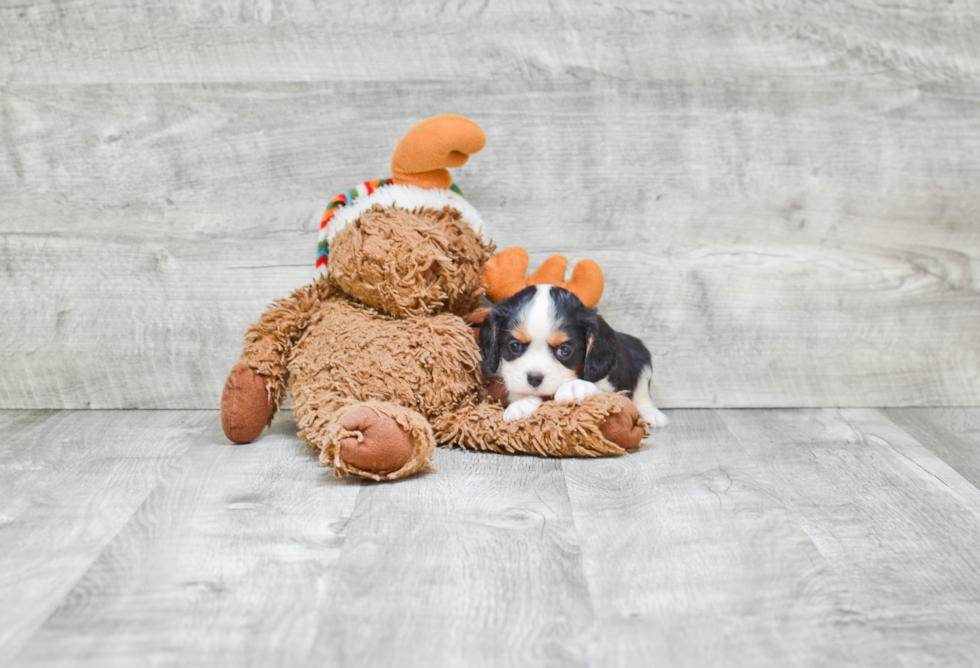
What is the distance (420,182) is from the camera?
1679 mm

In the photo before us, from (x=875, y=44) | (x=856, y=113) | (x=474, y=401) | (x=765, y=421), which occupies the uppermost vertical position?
(x=875, y=44)

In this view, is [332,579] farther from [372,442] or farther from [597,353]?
[597,353]

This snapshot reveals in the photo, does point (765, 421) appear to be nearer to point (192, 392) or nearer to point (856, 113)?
point (856, 113)

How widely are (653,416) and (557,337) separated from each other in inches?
14.6

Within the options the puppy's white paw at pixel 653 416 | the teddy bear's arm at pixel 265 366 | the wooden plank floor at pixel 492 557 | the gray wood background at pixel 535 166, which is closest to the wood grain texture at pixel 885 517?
the wooden plank floor at pixel 492 557

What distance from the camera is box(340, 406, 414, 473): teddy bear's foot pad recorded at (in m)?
1.35

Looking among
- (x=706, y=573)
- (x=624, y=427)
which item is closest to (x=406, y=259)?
(x=624, y=427)

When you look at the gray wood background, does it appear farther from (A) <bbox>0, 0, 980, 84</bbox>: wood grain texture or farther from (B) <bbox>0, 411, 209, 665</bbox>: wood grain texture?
(B) <bbox>0, 411, 209, 665</bbox>: wood grain texture

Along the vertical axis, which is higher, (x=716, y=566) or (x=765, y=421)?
(x=716, y=566)

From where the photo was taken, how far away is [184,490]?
4.47 ft

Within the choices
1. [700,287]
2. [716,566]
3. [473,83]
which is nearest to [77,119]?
[473,83]

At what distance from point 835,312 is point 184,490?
4.71 ft

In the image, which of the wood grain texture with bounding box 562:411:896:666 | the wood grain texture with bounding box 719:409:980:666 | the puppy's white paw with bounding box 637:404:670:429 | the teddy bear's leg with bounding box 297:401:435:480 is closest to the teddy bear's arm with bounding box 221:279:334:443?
the teddy bear's leg with bounding box 297:401:435:480

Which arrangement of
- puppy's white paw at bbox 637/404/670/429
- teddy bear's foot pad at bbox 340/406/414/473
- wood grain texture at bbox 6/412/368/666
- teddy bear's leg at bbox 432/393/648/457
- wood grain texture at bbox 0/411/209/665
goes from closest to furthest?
wood grain texture at bbox 6/412/368/666 < wood grain texture at bbox 0/411/209/665 < teddy bear's foot pad at bbox 340/406/414/473 < teddy bear's leg at bbox 432/393/648/457 < puppy's white paw at bbox 637/404/670/429
